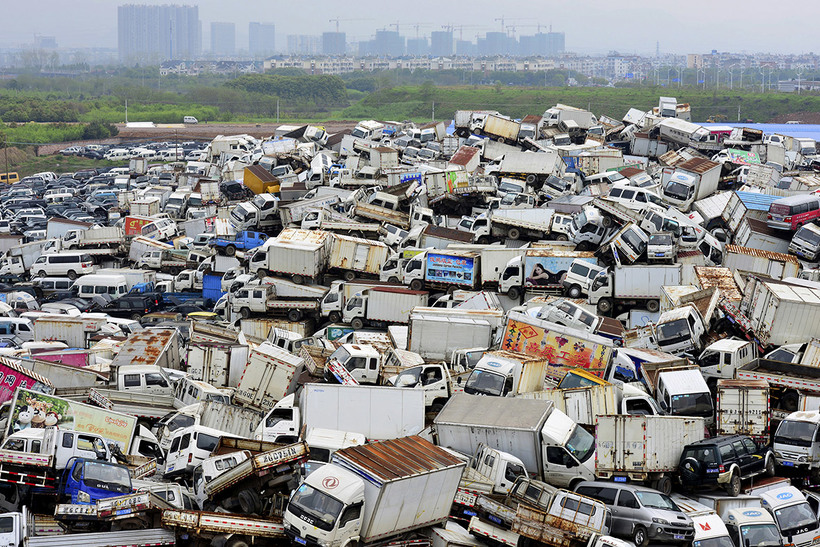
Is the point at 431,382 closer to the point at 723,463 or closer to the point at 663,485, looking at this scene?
the point at 663,485

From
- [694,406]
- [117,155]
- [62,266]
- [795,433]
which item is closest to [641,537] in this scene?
[795,433]

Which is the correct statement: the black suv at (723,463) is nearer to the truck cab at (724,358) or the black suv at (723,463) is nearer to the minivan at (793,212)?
the truck cab at (724,358)

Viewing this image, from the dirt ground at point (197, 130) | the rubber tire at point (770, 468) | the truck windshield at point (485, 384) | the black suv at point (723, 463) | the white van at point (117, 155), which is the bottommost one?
the rubber tire at point (770, 468)

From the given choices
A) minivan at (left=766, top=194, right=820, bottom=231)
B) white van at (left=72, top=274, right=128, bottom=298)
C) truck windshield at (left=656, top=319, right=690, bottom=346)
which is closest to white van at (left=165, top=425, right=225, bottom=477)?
truck windshield at (left=656, top=319, right=690, bottom=346)

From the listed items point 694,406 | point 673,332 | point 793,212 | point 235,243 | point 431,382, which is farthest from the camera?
point 235,243

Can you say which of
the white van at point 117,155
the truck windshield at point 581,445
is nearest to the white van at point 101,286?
the truck windshield at point 581,445

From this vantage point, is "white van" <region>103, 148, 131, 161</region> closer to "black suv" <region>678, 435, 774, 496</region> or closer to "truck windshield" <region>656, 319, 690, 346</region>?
"truck windshield" <region>656, 319, 690, 346</region>
